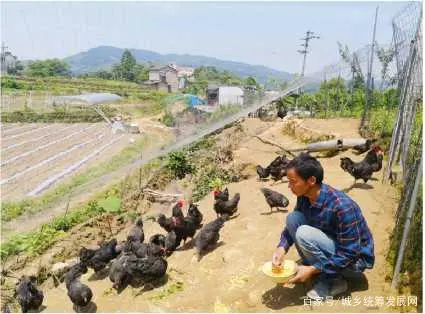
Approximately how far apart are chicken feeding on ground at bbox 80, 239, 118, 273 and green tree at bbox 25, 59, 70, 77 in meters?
67.7

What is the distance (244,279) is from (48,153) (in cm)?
2096

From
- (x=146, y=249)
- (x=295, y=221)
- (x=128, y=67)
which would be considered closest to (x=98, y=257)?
(x=146, y=249)

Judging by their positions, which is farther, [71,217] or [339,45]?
[339,45]

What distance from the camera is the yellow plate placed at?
4.35 meters

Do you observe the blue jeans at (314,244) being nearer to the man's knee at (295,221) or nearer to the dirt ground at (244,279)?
the man's knee at (295,221)

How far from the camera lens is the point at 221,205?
8.45m

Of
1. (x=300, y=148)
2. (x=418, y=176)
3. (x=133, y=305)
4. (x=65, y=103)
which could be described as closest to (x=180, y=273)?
(x=133, y=305)

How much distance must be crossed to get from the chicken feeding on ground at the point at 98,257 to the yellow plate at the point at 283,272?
3.77 meters

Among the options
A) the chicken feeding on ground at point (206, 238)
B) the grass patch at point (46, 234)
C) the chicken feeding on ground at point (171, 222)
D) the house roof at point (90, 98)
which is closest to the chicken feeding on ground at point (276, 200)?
the chicken feeding on ground at point (206, 238)

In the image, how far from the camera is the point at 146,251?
681 centimetres

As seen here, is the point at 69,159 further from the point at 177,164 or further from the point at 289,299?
the point at 289,299

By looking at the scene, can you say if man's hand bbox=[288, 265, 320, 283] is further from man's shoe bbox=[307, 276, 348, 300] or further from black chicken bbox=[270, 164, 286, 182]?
black chicken bbox=[270, 164, 286, 182]

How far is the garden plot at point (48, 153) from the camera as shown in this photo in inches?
712

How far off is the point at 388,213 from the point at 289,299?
9.31ft
